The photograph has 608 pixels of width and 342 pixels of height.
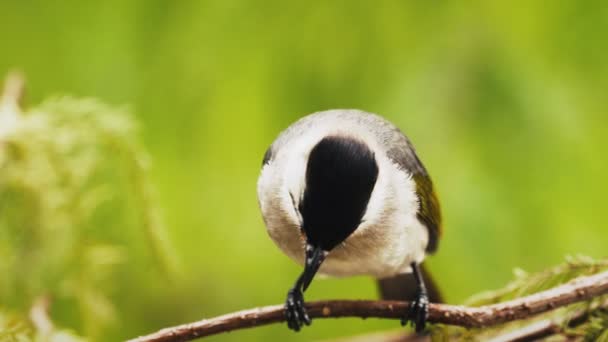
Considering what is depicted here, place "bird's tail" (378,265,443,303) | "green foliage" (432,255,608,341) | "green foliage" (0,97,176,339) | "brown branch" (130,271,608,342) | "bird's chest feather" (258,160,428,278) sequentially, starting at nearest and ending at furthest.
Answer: "brown branch" (130,271,608,342)
"green foliage" (432,255,608,341)
"bird's chest feather" (258,160,428,278)
"green foliage" (0,97,176,339)
"bird's tail" (378,265,443,303)

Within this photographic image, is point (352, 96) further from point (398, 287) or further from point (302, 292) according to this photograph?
point (302, 292)

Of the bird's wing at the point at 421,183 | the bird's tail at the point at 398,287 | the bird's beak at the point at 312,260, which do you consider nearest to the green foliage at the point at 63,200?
the bird's beak at the point at 312,260

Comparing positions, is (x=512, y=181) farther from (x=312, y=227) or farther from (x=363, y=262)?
(x=312, y=227)

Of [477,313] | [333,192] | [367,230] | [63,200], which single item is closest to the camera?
[477,313]

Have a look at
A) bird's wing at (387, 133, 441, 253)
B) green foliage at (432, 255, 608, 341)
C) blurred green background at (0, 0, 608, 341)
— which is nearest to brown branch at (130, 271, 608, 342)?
green foliage at (432, 255, 608, 341)

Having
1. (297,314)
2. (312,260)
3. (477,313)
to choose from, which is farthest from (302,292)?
(477,313)

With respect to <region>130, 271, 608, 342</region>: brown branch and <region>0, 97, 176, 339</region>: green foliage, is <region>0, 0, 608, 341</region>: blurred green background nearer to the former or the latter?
<region>0, 97, 176, 339</region>: green foliage

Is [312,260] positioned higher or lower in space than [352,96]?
lower
